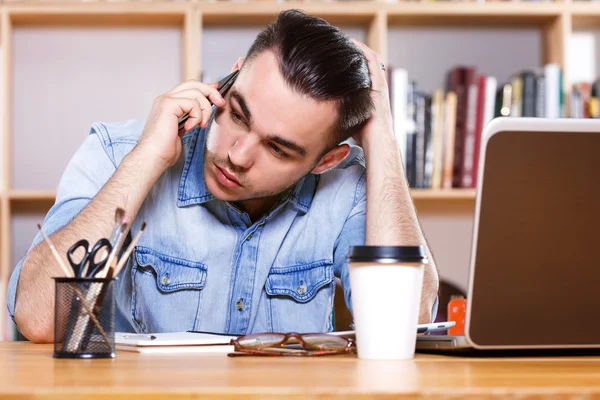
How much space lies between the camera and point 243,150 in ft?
4.62

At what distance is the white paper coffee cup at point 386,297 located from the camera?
0.84 metres

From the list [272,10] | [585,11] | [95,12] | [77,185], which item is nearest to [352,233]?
[77,185]

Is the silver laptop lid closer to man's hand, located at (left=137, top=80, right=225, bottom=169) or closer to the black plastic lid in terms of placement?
the black plastic lid

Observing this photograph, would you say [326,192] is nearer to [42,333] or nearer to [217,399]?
[42,333]

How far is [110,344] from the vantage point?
0.84 m

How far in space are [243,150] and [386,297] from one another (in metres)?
0.62

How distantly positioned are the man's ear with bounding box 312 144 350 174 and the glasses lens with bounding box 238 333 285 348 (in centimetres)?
73

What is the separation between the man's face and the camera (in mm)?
1408

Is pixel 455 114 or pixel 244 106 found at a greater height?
pixel 455 114

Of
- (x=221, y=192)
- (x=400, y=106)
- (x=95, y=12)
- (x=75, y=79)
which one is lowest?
(x=221, y=192)

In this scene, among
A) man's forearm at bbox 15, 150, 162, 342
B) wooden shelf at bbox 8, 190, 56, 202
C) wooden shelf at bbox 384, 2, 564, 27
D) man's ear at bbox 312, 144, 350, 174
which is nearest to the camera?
man's forearm at bbox 15, 150, 162, 342

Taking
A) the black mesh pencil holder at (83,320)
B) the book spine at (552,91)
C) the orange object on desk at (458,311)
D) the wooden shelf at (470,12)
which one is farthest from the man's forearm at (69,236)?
the book spine at (552,91)

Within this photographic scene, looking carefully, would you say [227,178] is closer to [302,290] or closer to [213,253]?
[213,253]

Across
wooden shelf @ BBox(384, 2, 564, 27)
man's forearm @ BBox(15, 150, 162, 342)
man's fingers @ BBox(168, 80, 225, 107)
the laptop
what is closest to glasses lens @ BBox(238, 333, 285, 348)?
the laptop
